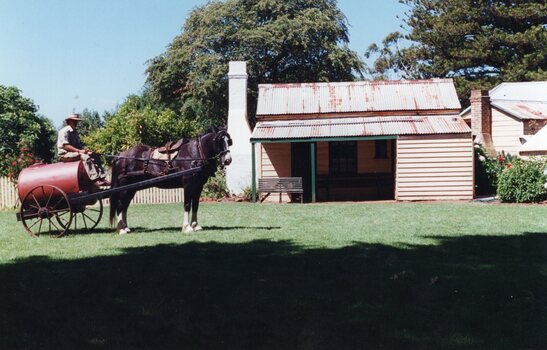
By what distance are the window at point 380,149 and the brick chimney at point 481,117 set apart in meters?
4.81

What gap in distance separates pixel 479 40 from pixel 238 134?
23535 millimetres

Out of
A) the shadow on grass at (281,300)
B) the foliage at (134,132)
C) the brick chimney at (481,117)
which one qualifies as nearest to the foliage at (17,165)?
the foliage at (134,132)

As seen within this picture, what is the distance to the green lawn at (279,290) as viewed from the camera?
517 cm

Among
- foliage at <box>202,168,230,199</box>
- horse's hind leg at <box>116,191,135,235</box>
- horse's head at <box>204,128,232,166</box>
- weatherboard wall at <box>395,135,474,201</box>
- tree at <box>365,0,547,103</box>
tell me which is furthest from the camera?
tree at <box>365,0,547,103</box>

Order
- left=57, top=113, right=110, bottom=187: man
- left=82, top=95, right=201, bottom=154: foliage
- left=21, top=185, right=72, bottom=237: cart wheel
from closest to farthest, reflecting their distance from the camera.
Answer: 1. left=21, top=185, right=72, bottom=237: cart wheel
2. left=57, top=113, right=110, bottom=187: man
3. left=82, top=95, right=201, bottom=154: foliage

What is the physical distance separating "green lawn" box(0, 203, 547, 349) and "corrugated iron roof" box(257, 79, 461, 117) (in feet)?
43.0

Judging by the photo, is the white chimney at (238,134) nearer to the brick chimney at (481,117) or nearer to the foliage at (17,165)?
the foliage at (17,165)

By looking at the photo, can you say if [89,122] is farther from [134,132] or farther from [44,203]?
[44,203]

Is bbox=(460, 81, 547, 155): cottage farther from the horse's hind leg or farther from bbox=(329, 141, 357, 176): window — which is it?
the horse's hind leg

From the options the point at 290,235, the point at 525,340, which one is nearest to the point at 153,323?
the point at 525,340

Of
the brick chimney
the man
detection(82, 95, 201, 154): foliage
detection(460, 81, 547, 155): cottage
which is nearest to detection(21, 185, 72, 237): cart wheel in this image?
the man

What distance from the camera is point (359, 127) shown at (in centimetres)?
2353

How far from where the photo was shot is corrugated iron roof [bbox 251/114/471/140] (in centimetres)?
2275

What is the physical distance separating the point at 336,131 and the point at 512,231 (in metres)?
11.8
